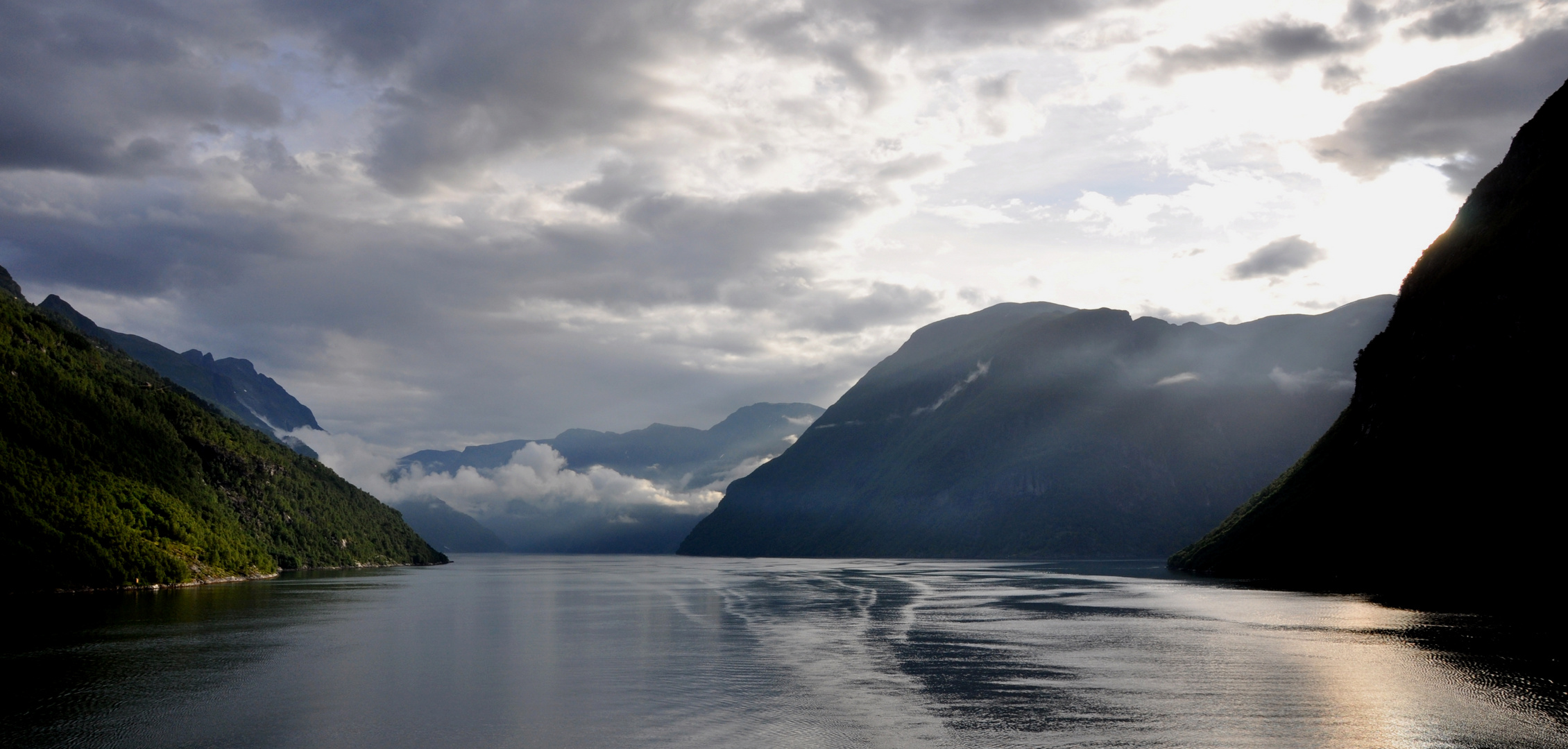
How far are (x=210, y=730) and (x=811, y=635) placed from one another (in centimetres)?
5246

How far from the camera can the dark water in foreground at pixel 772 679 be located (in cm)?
4347

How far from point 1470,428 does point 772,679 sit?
148 m

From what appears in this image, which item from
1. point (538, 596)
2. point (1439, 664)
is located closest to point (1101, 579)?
point (538, 596)

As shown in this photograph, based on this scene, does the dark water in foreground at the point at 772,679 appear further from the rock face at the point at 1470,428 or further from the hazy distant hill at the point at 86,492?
the rock face at the point at 1470,428

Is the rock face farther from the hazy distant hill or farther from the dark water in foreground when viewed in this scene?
the hazy distant hill

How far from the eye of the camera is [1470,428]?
152375 mm

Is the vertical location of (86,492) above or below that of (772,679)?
above

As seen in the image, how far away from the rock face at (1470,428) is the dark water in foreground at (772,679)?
45303mm

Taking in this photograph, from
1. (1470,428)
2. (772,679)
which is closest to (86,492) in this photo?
(772,679)

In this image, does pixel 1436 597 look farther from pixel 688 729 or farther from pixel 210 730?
pixel 210 730

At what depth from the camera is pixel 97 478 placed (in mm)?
154125

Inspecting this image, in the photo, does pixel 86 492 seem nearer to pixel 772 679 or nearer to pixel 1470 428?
pixel 772 679

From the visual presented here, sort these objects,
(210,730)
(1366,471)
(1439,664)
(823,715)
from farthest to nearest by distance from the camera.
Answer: (1366,471), (1439,664), (823,715), (210,730)

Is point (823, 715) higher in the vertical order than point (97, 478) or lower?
lower
